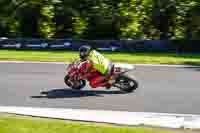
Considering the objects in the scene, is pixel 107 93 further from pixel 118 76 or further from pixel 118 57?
pixel 118 57

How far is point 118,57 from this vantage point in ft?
84.1

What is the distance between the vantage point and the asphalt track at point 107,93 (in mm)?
14531

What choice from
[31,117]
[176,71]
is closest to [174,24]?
[176,71]

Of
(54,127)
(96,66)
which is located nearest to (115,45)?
(96,66)

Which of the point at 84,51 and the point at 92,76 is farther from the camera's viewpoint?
the point at 92,76

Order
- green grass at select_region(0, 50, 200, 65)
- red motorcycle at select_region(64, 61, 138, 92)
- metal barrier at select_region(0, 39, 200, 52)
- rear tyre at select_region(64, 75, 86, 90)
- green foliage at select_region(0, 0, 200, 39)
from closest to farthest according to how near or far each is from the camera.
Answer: red motorcycle at select_region(64, 61, 138, 92), rear tyre at select_region(64, 75, 86, 90), green grass at select_region(0, 50, 200, 65), metal barrier at select_region(0, 39, 200, 52), green foliage at select_region(0, 0, 200, 39)

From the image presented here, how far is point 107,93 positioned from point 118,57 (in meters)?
9.28

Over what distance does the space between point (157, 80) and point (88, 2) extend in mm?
15461

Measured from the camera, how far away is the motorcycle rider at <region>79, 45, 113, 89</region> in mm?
16172

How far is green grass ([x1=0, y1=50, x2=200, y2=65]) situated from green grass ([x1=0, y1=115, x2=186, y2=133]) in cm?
1268

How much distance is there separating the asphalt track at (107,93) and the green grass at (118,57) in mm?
2716

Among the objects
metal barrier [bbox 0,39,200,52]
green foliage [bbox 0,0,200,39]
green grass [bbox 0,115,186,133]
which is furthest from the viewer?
green foliage [bbox 0,0,200,39]

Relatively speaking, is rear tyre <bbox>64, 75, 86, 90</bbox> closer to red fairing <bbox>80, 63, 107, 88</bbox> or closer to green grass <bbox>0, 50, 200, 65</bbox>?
red fairing <bbox>80, 63, 107, 88</bbox>

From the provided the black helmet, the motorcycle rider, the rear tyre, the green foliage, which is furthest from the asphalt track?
the green foliage
